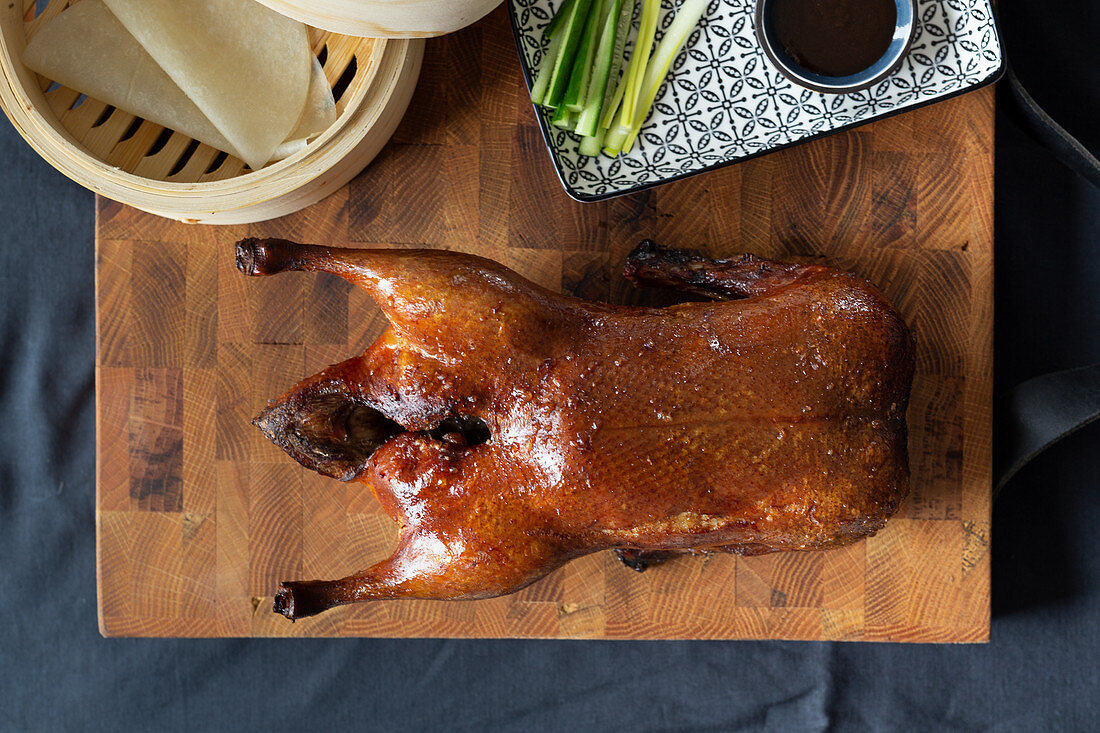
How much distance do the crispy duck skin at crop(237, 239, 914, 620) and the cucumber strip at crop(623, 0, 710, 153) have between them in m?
0.41

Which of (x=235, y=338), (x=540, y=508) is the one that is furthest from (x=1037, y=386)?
(x=235, y=338)

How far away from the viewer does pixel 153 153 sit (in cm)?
156

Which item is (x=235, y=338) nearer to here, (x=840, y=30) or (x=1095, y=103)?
(x=840, y=30)

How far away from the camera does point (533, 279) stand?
5.46 feet

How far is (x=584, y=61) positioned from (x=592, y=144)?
15 centimetres

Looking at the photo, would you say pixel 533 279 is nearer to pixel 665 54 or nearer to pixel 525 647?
pixel 665 54

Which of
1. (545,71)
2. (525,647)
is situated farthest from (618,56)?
(525,647)

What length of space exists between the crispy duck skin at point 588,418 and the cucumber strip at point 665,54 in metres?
0.41

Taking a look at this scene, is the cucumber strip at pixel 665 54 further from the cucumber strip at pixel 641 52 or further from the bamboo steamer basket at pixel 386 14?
the bamboo steamer basket at pixel 386 14

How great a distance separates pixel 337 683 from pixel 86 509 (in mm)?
708

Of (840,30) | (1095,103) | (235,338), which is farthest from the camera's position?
(1095,103)

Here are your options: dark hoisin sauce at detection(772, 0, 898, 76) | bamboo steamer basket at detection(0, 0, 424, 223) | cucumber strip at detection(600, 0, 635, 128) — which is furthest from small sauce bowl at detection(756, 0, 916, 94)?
bamboo steamer basket at detection(0, 0, 424, 223)

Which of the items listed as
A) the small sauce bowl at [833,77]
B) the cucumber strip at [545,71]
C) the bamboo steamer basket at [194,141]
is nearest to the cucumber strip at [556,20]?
the cucumber strip at [545,71]

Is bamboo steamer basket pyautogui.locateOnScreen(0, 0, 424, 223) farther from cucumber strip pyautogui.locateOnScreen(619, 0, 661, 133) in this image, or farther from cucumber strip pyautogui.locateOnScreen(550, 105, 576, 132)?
cucumber strip pyautogui.locateOnScreen(619, 0, 661, 133)
